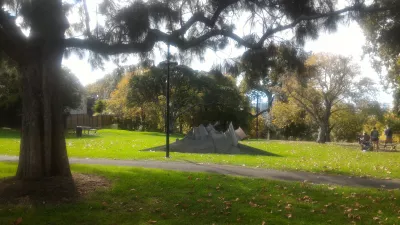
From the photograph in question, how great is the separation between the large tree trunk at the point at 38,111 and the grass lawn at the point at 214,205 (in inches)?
57.8

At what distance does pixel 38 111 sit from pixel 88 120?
46.9 m

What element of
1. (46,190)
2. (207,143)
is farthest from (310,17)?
(207,143)

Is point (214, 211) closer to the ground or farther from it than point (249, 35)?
closer to the ground

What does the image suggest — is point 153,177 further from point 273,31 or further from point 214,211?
point 273,31

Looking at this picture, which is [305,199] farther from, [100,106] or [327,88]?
[100,106]

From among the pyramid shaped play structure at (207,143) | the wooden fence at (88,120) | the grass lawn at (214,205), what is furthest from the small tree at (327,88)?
the wooden fence at (88,120)

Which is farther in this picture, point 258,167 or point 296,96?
point 296,96

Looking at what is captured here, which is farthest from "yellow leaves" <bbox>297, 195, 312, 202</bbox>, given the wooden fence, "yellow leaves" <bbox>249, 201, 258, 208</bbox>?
the wooden fence

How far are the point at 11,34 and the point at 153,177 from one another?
4.46m

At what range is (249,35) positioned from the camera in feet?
32.7

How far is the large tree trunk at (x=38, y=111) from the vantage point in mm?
9047

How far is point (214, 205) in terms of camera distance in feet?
26.3

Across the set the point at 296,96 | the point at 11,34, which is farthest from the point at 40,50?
the point at 296,96

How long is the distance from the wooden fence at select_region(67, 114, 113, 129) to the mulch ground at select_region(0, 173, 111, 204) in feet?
136
